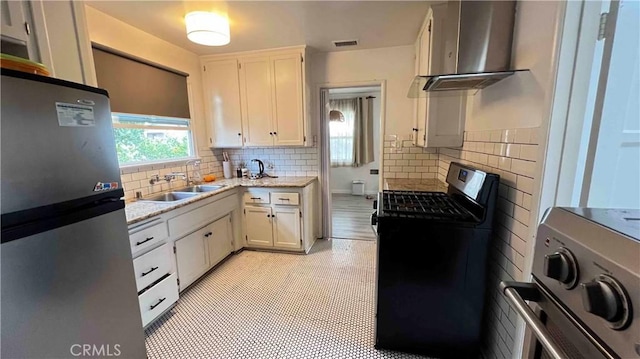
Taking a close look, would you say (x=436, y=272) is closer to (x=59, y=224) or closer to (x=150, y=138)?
(x=59, y=224)

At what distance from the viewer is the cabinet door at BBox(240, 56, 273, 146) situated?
3.08 metres

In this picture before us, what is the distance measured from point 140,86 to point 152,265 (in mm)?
1741

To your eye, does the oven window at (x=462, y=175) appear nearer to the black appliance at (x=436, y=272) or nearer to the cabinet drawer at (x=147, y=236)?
the black appliance at (x=436, y=272)

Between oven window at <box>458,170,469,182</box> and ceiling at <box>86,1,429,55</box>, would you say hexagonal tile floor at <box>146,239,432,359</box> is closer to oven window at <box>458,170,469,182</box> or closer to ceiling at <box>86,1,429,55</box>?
oven window at <box>458,170,469,182</box>

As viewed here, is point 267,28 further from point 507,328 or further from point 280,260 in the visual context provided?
point 507,328

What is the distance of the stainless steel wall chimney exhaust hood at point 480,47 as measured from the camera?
4.63ft

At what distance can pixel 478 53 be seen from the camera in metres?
1.49

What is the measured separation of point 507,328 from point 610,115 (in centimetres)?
Answer: 112

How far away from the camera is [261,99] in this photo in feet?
10.3

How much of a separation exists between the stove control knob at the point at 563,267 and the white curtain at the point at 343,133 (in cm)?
560

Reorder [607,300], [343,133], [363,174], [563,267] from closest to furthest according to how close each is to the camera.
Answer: [607,300] < [563,267] < [343,133] < [363,174]

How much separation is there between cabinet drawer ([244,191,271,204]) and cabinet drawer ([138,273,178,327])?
3.85ft

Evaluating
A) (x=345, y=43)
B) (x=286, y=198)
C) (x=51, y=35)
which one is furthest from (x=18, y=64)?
(x=345, y=43)

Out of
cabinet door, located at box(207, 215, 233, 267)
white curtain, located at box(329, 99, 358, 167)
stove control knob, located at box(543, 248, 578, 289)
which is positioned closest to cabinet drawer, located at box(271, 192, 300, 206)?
cabinet door, located at box(207, 215, 233, 267)
